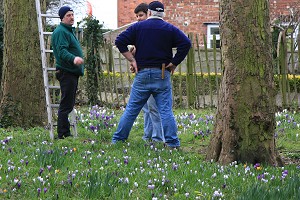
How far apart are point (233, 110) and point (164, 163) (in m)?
0.93

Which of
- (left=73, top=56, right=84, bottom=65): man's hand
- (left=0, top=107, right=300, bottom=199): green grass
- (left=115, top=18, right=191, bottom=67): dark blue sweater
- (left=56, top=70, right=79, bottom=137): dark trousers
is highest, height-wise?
(left=115, top=18, right=191, bottom=67): dark blue sweater

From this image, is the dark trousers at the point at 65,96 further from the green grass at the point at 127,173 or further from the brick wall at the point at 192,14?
the brick wall at the point at 192,14

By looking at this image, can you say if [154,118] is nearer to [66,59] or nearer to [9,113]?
[66,59]

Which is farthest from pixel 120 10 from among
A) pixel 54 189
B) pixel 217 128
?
pixel 54 189

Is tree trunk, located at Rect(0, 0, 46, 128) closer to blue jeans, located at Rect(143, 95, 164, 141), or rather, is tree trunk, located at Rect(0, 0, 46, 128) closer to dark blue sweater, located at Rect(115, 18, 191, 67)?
blue jeans, located at Rect(143, 95, 164, 141)

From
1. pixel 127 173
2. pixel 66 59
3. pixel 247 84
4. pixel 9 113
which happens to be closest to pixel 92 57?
pixel 9 113

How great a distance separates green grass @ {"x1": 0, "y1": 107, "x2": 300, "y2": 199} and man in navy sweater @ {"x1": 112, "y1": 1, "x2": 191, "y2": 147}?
18.7 inches

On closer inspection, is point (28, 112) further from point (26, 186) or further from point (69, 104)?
point (26, 186)

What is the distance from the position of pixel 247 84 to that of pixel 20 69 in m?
4.29

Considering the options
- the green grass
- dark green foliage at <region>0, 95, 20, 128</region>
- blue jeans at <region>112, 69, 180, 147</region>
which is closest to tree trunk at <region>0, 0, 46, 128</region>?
dark green foliage at <region>0, 95, 20, 128</region>

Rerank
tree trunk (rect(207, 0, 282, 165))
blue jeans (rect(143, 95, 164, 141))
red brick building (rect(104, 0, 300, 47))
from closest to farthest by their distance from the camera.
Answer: tree trunk (rect(207, 0, 282, 165))
blue jeans (rect(143, 95, 164, 141))
red brick building (rect(104, 0, 300, 47))

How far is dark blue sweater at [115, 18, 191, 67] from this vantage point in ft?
25.9

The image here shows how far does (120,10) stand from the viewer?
96.6 ft

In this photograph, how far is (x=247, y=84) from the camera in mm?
6969
